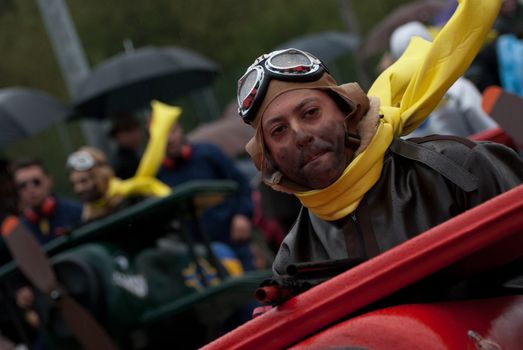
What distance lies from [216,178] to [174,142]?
46cm

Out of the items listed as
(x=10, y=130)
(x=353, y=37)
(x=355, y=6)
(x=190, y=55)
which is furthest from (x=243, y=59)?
(x=10, y=130)

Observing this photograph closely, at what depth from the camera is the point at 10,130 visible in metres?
10.2

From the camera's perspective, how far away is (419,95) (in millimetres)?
3932

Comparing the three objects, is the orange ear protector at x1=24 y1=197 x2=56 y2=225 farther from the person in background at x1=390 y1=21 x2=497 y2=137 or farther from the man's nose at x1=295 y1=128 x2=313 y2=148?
the man's nose at x1=295 y1=128 x2=313 y2=148

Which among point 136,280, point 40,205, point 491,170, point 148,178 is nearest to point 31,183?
point 40,205

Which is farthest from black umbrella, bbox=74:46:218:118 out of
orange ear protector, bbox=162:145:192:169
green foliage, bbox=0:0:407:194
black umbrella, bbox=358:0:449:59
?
green foliage, bbox=0:0:407:194

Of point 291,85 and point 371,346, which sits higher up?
point 291,85

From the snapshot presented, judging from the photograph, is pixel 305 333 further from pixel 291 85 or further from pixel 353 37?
pixel 353 37

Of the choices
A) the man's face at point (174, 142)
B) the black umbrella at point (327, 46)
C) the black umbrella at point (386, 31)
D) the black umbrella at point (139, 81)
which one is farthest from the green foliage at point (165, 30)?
the man's face at point (174, 142)

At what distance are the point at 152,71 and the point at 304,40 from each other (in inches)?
262

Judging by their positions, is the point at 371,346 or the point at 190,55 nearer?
the point at 371,346

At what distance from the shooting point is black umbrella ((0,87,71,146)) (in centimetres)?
1016

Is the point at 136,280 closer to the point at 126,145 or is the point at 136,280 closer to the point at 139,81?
the point at 126,145

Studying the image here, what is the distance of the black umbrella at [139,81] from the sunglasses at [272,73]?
737cm
